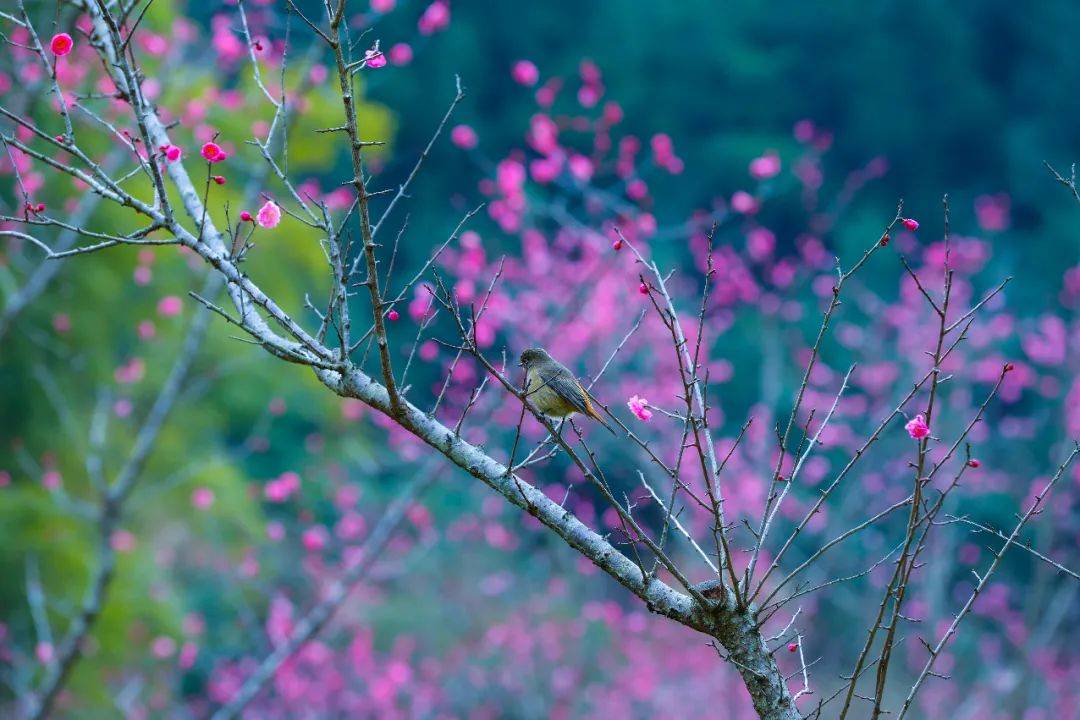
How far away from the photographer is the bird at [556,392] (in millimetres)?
3701

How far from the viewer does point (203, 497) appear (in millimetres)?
7633

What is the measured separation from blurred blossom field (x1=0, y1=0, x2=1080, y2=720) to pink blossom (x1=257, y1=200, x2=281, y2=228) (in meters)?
0.01

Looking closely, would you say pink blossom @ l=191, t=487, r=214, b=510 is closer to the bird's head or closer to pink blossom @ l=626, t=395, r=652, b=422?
the bird's head

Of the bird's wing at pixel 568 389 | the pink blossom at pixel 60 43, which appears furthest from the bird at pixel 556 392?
the pink blossom at pixel 60 43

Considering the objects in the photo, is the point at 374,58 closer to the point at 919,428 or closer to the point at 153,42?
the point at 919,428

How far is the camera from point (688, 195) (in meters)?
13.7

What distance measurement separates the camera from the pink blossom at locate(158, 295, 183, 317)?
22.9 ft

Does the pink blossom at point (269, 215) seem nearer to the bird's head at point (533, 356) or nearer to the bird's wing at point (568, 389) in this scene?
the bird's wing at point (568, 389)

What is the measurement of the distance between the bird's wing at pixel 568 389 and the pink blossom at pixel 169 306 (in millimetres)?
4100

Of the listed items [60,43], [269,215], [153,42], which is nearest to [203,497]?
[153,42]

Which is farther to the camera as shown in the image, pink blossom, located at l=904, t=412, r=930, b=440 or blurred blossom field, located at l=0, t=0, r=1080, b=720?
blurred blossom field, located at l=0, t=0, r=1080, b=720

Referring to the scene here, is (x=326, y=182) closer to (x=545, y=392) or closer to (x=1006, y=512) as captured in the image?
(x=1006, y=512)

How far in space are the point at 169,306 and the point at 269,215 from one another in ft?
15.9

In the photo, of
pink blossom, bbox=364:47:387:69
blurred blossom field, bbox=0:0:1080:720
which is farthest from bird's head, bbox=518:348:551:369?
pink blossom, bbox=364:47:387:69
